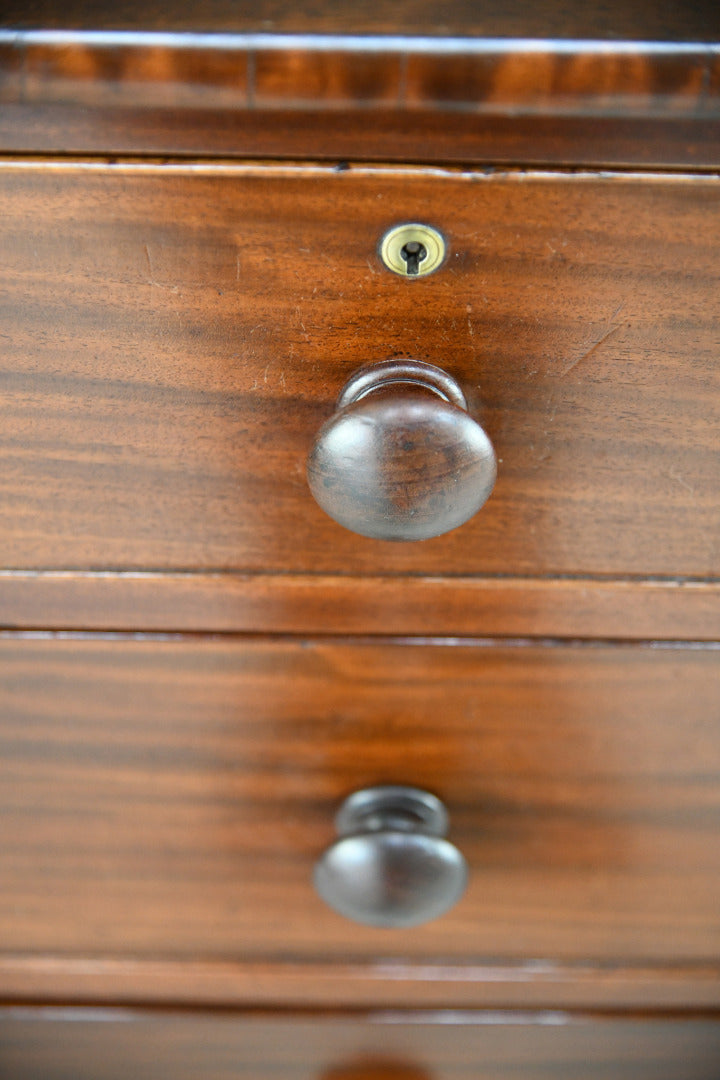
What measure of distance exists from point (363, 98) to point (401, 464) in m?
0.10

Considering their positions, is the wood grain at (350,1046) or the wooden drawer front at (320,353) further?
the wood grain at (350,1046)

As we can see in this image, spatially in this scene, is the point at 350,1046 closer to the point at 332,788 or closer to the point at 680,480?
the point at 332,788

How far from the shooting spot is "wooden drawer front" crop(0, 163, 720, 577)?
0.77ft

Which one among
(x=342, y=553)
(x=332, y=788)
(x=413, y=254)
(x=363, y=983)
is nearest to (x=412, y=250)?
(x=413, y=254)

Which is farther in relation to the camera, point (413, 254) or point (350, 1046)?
A: point (350, 1046)

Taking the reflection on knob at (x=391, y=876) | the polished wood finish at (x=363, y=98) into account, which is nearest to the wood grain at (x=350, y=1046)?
the reflection on knob at (x=391, y=876)

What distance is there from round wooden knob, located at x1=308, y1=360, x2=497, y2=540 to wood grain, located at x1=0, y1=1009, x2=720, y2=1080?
0.93ft

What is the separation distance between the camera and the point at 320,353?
253 mm

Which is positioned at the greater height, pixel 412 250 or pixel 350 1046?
pixel 412 250

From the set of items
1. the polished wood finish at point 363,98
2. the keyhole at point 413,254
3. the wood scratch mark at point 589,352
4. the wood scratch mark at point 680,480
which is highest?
the polished wood finish at point 363,98

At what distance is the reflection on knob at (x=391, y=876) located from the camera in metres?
0.30

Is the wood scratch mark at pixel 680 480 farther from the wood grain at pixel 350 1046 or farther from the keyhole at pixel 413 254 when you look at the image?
the wood grain at pixel 350 1046

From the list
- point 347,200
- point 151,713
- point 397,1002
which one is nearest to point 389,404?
point 347,200

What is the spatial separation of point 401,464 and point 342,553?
8 centimetres
